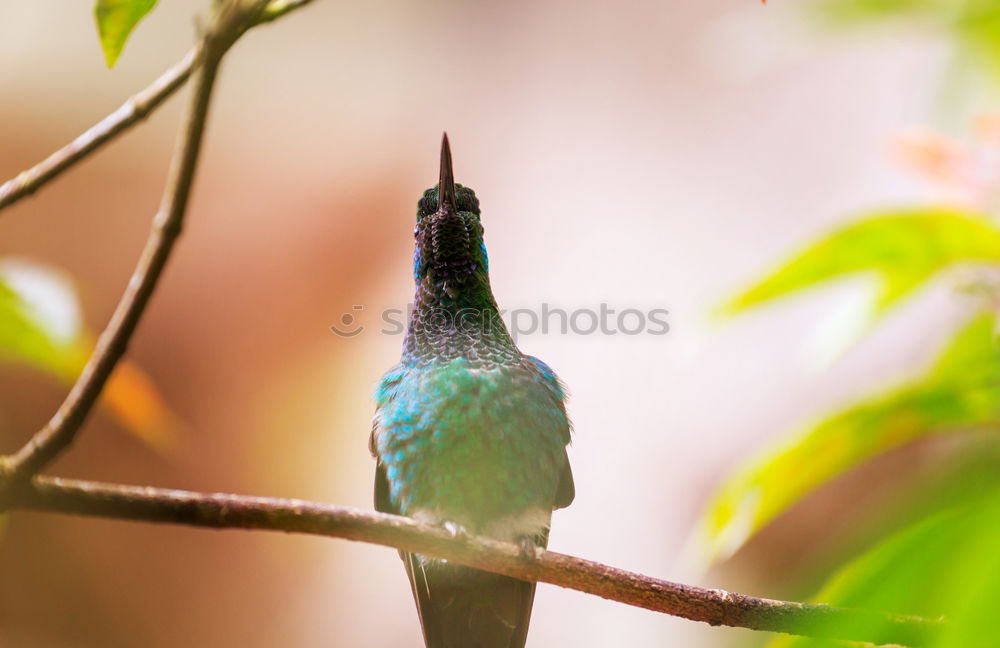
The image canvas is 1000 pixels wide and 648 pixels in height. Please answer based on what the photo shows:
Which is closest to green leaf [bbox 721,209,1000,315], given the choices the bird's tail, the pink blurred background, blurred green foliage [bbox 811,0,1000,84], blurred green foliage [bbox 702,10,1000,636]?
blurred green foliage [bbox 702,10,1000,636]

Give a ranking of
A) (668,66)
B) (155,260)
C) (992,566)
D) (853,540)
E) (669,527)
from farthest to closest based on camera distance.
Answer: (668,66) < (669,527) < (155,260) < (853,540) < (992,566)

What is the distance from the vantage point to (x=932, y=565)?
301 mm

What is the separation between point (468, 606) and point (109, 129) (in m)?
0.63

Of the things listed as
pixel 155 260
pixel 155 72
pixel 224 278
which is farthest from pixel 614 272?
pixel 155 260

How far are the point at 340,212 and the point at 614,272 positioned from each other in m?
1.25

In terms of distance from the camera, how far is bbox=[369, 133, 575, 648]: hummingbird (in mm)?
814

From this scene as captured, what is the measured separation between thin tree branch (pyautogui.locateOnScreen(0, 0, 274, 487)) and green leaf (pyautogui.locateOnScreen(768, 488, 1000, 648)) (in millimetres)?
380

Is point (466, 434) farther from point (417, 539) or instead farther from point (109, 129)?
point (109, 129)

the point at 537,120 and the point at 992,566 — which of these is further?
the point at 537,120

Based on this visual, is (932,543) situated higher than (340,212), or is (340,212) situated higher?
(340,212)

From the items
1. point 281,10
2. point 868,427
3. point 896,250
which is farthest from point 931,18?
point 281,10

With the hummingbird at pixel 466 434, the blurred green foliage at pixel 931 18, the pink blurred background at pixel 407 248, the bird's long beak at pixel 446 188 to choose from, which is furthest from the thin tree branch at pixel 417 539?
the pink blurred background at pixel 407 248

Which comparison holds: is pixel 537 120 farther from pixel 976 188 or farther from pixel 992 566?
pixel 992 566

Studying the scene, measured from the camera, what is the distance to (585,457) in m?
3.02
